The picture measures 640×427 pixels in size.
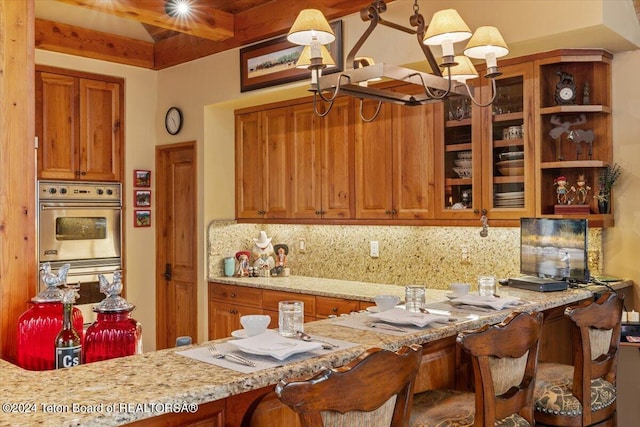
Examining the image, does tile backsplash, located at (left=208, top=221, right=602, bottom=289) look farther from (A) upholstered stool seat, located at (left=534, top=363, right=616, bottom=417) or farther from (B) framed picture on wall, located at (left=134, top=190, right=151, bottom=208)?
(A) upholstered stool seat, located at (left=534, top=363, right=616, bottom=417)

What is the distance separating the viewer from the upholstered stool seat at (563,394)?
2.54 meters

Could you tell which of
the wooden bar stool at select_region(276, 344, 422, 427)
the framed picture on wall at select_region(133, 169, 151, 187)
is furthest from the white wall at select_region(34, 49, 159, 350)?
the wooden bar stool at select_region(276, 344, 422, 427)

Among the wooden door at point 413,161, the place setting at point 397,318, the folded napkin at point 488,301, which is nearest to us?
the place setting at point 397,318

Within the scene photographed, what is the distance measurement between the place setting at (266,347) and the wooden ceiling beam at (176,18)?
3181 mm

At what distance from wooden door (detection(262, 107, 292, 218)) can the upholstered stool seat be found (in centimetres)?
292

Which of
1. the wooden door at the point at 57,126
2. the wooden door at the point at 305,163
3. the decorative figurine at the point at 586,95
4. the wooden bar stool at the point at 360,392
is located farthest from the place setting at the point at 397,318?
the wooden door at the point at 57,126

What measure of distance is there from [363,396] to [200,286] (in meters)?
4.20

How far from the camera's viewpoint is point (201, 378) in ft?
5.42

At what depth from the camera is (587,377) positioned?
8.27 feet

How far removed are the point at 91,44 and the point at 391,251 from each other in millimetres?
3308

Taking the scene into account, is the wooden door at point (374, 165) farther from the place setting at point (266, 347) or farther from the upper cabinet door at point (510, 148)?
the place setting at point (266, 347)

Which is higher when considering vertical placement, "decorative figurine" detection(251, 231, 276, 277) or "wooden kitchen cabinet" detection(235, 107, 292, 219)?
"wooden kitchen cabinet" detection(235, 107, 292, 219)

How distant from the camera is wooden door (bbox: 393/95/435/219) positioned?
14.0 feet

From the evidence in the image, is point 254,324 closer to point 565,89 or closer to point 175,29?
point 565,89
